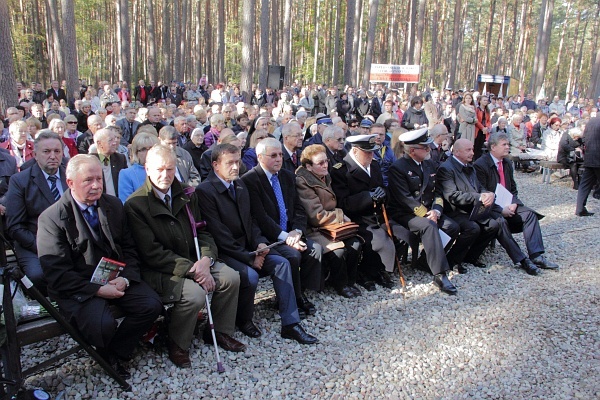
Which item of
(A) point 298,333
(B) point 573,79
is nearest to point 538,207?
(A) point 298,333

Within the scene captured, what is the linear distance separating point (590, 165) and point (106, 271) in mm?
8566

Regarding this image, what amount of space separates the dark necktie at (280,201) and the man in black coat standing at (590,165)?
21.6 ft

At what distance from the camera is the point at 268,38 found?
18.4 m

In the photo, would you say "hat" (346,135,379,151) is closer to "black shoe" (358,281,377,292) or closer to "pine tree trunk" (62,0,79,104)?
"black shoe" (358,281,377,292)

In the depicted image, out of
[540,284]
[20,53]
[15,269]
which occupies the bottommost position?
[540,284]

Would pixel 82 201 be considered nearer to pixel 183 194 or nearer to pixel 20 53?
pixel 183 194

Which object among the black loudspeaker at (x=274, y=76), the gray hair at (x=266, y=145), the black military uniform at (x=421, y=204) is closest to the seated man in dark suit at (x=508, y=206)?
the black military uniform at (x=421, y=204)

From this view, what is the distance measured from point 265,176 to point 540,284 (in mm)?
3631

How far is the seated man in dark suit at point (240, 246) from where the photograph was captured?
428 centimetres

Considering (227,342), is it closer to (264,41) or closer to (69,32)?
(69,32)

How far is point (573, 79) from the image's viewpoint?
161 feet

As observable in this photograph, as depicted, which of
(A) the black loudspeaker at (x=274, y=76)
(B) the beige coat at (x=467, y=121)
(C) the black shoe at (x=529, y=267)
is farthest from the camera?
(A) the black loudspeaker at (x=274, y=76)

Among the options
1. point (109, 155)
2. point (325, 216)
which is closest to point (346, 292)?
point (325, 216)

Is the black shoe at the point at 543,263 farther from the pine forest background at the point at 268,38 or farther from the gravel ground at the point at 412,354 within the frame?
the pine forest background at the point at 268,38
